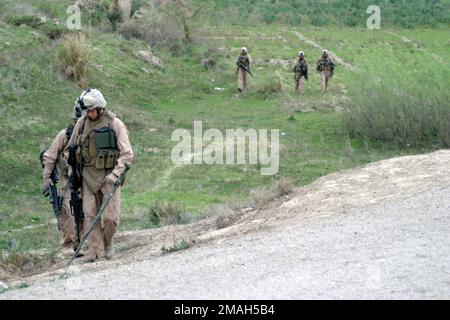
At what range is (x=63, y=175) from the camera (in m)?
11.7

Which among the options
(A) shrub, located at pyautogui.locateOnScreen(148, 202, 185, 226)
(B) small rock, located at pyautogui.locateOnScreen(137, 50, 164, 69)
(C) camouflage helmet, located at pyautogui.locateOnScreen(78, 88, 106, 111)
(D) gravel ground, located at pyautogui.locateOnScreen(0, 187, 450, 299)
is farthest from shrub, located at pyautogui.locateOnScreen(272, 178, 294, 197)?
(B) small rock, located at pyautogui.locateOnScreen(137, 50, 164, 69)

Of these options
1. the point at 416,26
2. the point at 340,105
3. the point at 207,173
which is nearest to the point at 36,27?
the point at 340,105

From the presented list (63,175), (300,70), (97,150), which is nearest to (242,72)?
(300,70)

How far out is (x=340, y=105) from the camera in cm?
3108

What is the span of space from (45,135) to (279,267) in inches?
564

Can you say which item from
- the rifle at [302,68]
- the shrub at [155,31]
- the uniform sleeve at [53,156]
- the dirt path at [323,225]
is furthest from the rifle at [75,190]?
the shrub at [155,31]

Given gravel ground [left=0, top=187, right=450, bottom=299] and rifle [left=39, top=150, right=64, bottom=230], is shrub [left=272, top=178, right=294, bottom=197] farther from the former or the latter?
rifle [left=39, top=150, right=64, bottom=230]

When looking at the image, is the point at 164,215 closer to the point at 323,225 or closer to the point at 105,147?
the point at 105,147

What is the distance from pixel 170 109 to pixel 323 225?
65.1 feet

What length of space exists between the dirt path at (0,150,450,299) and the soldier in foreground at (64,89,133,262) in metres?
0.38

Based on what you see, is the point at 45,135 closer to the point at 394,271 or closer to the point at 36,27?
the point at 36,27

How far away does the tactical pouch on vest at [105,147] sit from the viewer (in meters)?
10.5

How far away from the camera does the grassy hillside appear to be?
1795 cm

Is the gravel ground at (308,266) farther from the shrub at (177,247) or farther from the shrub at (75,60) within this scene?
the shrub at (75,60)
